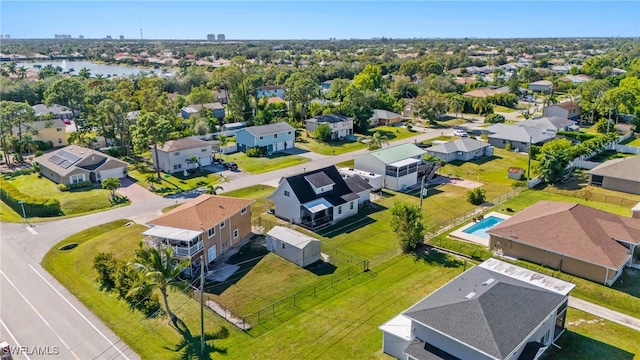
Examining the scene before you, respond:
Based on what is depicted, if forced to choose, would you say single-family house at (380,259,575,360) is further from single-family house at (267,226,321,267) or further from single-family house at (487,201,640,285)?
single-family house at (267,226,321,267)

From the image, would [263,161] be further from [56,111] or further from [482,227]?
[56,111]

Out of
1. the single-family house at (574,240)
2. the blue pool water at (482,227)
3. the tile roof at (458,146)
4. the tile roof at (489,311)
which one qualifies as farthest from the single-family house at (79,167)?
the tile roof at (489,311)

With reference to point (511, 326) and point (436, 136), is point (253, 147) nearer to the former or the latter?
point (436, 136)

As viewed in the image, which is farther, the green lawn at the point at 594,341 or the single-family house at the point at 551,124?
the single-family house at the point at 551,124

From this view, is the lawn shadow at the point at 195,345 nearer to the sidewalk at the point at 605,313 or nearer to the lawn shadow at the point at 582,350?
the lawn shadow at the point at 582,350

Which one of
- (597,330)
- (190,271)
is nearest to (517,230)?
(597,330)

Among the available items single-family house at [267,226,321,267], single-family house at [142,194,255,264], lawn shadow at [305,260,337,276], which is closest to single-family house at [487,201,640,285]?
lawn shadow at [305,260,337,276]
